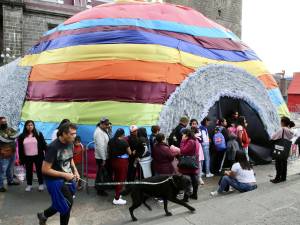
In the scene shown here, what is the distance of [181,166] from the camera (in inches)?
233

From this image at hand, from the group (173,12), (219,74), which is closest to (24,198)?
(219,74)

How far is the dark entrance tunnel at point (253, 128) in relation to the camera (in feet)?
28.7

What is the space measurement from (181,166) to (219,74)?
11.6 ft

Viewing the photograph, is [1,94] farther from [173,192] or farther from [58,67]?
[173,192]

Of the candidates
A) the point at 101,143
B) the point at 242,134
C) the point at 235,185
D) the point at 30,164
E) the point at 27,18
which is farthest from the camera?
the point at 27,18

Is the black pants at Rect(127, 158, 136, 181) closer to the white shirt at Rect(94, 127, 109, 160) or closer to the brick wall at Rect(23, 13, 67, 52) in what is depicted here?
the white shirt at Rect(94, 127, 109, 160)

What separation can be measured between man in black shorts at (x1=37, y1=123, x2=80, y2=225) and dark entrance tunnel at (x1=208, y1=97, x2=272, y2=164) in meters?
5.33

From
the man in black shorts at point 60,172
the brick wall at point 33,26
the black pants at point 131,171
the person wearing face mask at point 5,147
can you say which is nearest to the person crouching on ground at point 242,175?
the black pants at point 131,171

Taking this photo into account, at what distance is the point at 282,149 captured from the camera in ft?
21.5

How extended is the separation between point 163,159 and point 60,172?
218cm

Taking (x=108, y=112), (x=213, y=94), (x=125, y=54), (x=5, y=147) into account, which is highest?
(x=125, y=54)

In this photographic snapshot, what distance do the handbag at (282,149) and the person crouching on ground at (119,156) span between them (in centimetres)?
293

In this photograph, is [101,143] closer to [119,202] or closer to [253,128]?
[119,202]

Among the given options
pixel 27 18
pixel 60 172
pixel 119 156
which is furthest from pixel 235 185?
pixel 27 18
